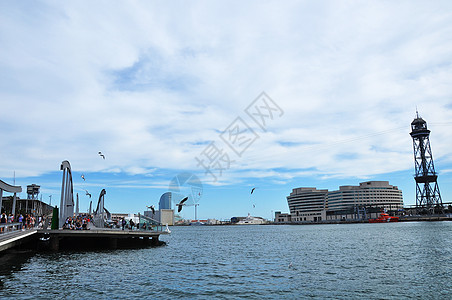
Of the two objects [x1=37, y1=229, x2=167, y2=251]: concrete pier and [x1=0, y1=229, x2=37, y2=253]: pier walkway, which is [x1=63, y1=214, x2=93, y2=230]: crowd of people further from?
[x1=0, y1=229, x2=37, y2=253]: pier walkway

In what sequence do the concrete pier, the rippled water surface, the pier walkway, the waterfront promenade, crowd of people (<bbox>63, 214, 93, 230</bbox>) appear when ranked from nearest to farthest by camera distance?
the rippled water surface < the pier walkway < the waterfront promenade < the concrete pier < crowd of people (<bbox>63, 214, 93, 230</bbox>)

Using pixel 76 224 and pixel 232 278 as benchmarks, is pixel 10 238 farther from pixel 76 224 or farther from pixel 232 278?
pixel 76 224

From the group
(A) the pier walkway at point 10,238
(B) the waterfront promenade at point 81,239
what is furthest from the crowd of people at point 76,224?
(A) the pier walkway at point 10,238

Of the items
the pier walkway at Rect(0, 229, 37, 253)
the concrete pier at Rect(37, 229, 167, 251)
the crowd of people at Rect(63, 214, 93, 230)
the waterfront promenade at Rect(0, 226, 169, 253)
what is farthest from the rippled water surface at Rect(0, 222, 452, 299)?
the crowd of people at Rect(63, 214, 93, 230)

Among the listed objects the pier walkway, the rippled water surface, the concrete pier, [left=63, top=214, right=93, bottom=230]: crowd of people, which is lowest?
the rippled water surface

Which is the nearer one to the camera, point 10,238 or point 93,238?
point 10,238

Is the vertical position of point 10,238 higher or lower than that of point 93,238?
higher

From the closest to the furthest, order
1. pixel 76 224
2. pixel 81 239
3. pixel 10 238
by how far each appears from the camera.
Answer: pixel 10 238
pixel 81 239
pixel 76 224

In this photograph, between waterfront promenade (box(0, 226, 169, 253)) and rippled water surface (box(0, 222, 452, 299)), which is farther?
waterfront promenade (box(0, 226, 169, 253))

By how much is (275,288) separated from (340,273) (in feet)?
25.5

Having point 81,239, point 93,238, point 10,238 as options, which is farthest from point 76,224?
point 10,238

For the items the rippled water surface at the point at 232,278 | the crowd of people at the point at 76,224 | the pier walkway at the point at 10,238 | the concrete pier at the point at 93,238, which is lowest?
the rippled water surface at the point at 232,278

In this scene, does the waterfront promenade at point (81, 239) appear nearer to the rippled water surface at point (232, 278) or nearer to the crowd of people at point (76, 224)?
the crowd of people at point (76, 224)

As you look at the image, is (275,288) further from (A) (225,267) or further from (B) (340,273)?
(A) (225,267)
